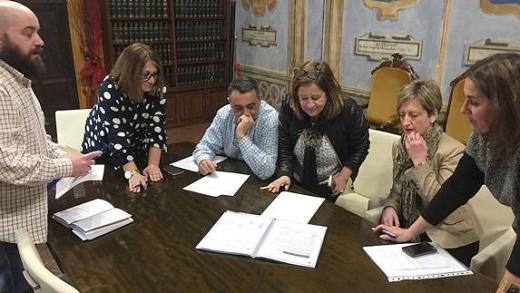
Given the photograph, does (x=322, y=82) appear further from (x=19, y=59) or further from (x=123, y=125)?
(x=19, y=59)

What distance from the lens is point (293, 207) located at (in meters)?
1.73

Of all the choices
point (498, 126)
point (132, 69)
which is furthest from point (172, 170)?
point (498, 126)

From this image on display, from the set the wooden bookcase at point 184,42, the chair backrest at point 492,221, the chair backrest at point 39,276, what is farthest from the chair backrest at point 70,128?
the wooden bookcase at point 184,42

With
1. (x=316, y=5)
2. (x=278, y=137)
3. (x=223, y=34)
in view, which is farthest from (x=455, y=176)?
(x=223, y=34)

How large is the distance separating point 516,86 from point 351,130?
41.3 inches

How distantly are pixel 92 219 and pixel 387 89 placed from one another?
303cm

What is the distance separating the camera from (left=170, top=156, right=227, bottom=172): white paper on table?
2.20 meters

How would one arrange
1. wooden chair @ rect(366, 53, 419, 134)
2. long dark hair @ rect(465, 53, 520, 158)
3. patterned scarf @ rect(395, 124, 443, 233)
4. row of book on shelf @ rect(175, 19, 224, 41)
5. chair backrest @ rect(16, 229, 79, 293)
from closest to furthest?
chair backrest @ rect(16, 229, 79, 293)
long dark hair @ rect(465, 53, 520, 158)
patterned scarf @ rect(395, 124, 443, 233)
wooden chair @ rect(366, 53, 419, 134)
row of book on shelf @ rect(175, 19, 224, 41)

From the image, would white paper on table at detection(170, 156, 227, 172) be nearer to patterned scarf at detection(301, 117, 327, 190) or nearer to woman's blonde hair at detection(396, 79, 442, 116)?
patterned scarf at detection(301, 117, 327, 190)

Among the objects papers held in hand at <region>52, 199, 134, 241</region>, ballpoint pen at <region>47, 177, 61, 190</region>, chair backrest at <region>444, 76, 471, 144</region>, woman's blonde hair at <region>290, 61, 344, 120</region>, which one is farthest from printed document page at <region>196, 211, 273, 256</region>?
chair backrest at <region>444, 76, 471, 144</region>

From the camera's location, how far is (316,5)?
183 inches

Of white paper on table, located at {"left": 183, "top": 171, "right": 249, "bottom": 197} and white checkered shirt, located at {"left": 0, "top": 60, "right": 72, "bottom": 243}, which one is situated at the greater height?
white checkered shirt, located at {"left": 0, "top": 60, "right": 72, "bottom": 243}

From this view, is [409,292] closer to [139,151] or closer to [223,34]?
[139,151]

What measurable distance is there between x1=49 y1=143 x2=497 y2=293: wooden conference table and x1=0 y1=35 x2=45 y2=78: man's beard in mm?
Result: 580
